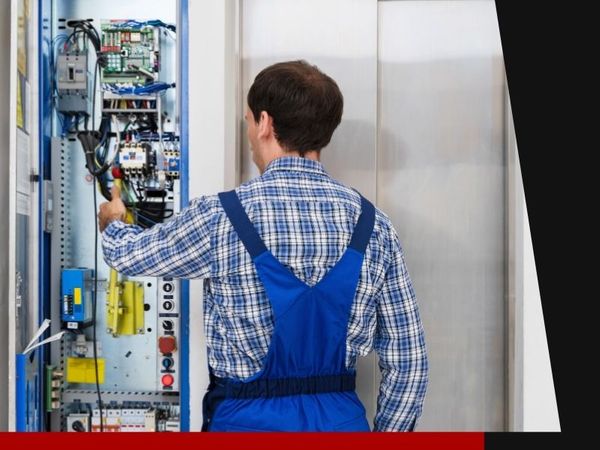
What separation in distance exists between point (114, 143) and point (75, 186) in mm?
244

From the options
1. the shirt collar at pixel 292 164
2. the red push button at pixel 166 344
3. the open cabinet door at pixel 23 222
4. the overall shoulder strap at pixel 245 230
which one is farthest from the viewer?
the red push button at pixel 166 344

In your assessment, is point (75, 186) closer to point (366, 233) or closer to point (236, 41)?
point (236, 41)

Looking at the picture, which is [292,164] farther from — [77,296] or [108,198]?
[77,296]

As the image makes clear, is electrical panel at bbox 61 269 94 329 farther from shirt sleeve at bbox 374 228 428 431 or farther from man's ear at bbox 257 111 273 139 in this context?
shirt sleeve at bbox 374 228 428 431

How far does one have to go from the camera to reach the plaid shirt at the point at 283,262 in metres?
1.56

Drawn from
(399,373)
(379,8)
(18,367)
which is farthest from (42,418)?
(379,8)

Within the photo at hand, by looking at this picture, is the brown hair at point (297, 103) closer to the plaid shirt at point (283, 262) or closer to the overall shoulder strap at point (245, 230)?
the plaid shirt at point (283, 262)

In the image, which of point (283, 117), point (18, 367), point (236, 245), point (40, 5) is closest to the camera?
point (236, 245)

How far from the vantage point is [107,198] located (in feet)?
7.59

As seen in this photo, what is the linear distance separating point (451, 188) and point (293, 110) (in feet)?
3.10

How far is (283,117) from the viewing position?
165 centimetres

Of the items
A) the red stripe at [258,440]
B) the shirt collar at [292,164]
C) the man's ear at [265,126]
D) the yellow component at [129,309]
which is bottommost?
the red stripe at [258,440]

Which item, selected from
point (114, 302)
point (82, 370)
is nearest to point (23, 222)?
point (114, 302)

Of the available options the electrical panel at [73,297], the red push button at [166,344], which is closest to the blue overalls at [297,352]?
the red push button at [166,344]
